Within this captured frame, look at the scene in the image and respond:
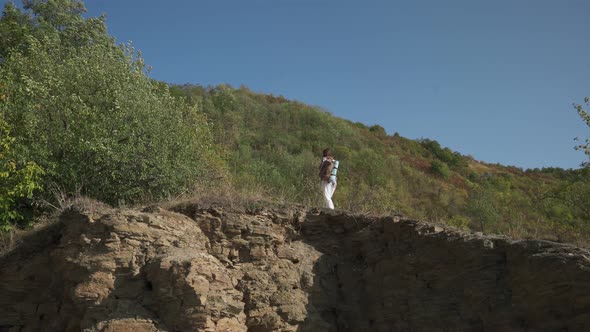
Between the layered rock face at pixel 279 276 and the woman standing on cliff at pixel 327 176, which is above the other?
the woman standing on cliff at pixel 327 176

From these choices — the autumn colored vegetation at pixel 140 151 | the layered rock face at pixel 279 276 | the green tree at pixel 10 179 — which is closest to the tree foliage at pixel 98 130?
the autumn colored vegetation at pixel 140 151

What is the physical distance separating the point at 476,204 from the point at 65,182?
18265mm

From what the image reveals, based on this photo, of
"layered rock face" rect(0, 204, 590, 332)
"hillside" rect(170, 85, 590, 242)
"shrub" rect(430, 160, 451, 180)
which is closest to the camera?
"layered rock face" rect(0, 204, 590, 332)

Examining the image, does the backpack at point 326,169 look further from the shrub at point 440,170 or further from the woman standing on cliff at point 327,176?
the shrub at point 440,170

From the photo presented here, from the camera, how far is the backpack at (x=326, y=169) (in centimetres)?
1126

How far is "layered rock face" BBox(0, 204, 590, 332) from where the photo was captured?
716 centimetres

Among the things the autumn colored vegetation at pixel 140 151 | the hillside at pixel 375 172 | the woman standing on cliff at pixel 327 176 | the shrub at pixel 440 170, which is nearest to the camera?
the woman standing on cliff at pixel 327 176

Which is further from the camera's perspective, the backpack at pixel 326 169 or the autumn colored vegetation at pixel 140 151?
the autumn colored vegetation at pixel 140 151

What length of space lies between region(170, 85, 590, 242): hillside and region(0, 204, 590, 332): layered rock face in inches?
261

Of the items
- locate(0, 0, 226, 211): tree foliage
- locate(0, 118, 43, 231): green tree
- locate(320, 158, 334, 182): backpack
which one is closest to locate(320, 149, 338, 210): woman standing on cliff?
locate(320, 158, 334, 182): backpack

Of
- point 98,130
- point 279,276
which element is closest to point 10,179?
point 98,130

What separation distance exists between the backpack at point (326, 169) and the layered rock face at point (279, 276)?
145cm

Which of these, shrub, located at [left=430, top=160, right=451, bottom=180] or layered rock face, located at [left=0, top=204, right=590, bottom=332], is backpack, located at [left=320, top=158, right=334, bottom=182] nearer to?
layered rock face, located at [left=0, top=204, right=590, bottom=332]

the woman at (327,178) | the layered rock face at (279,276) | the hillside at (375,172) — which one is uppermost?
the hillside at (375,172)
